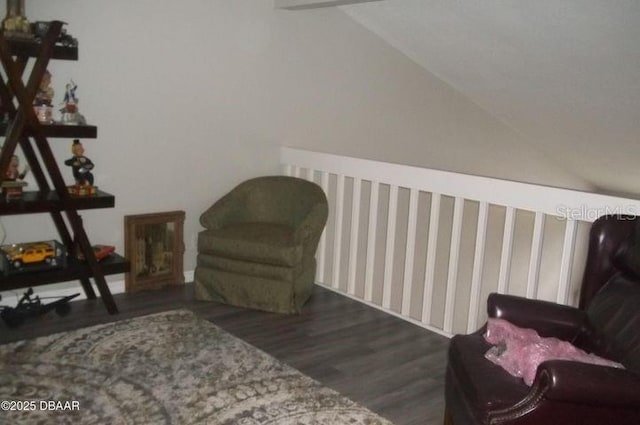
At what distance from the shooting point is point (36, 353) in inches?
111

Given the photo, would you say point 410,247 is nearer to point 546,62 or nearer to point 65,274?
point 546,62

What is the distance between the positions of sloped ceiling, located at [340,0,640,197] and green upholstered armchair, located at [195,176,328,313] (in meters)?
1.52

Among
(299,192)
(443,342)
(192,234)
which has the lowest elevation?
(443,342)

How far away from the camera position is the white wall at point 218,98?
3.55 metres

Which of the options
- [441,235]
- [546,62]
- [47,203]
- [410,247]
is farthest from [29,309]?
[546,62]

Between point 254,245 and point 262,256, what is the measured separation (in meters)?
0.08

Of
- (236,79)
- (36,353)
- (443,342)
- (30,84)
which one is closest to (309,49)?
(236,79)

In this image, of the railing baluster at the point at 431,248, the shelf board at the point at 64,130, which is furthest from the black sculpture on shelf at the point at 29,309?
the railing baluster at the point at 431,248

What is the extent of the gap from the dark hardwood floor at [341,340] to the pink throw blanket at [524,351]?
560 millimetres

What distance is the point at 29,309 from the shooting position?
10.7 ft

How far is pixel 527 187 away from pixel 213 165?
2200 millimetres

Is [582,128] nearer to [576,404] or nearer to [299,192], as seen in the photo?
[299,192]

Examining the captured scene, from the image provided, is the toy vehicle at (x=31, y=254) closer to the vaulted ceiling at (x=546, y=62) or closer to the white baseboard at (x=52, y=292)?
the white baseboard at (x=52, y=292)

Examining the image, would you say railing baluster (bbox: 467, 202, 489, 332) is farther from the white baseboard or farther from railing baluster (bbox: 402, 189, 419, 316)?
the white baseboard
